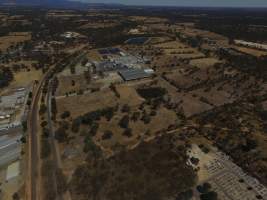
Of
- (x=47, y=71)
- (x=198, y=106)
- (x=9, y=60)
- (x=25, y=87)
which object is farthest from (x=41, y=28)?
(x=198, y=106)

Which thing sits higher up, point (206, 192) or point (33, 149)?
point (206, 192)

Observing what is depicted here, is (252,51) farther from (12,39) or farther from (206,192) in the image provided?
(12,39)

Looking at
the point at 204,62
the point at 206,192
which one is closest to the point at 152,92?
the point at 204,62

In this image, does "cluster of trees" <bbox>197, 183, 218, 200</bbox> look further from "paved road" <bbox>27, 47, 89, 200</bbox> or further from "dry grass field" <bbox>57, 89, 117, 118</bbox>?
"dry grass field" <bbox>57, 89, 117, 118</bbox>

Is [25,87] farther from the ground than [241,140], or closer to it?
closer to it

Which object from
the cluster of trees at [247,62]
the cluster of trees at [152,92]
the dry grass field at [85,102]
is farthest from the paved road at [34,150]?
the cluster of trees at [247,62]

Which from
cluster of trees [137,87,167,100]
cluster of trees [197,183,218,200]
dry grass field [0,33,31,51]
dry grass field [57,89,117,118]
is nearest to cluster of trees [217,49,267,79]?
cluster of trees [137,87,167,100]

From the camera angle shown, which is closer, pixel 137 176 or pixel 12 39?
pixel 137 176

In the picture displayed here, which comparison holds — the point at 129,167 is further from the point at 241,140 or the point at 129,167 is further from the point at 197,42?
the point at 197,42

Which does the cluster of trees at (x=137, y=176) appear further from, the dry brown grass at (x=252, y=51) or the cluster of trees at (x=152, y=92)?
the dry brown grass at (x=252, y=51)

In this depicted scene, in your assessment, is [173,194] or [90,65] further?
[90,65]

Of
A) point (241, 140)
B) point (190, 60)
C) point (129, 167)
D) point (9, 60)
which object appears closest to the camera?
point (129, 167)
